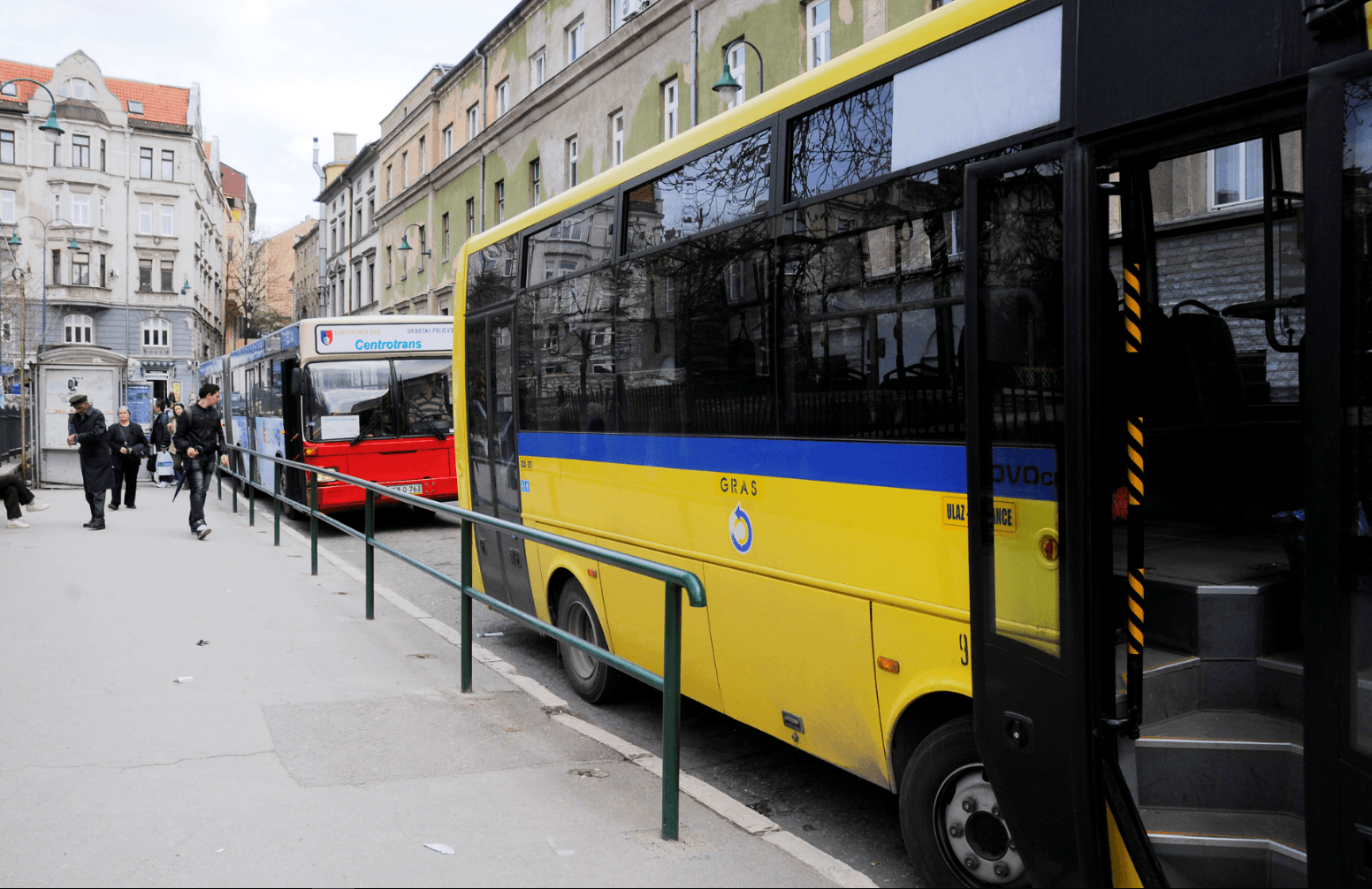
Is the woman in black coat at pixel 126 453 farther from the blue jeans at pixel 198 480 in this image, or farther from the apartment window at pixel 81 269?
the apartment window at pixel 81 269

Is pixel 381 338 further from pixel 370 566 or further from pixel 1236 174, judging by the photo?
pixel 1236 174

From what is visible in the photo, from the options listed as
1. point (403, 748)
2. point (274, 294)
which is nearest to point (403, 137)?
point (403, 748)

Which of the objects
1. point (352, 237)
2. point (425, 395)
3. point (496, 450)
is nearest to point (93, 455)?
point (425, 395)

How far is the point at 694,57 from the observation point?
802 inches

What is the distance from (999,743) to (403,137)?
41111mm

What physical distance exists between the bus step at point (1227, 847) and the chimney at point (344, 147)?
6549 cm

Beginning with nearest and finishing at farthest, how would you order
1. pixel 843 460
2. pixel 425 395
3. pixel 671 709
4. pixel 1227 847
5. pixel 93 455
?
pixel 1227 847
pixel 671 709
pixel 843 460
pixel 93 455
pixel 425 395

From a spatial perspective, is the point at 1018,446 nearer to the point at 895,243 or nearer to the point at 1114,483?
Answer: the point at 1114,483

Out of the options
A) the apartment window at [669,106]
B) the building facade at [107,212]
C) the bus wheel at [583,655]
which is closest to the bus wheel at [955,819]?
the bus wheel at [583,655]

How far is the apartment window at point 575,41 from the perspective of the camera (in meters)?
26.1

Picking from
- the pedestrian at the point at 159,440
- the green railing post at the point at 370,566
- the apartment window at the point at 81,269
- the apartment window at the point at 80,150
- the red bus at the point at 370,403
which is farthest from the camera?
the apartment window at the point at 80,150

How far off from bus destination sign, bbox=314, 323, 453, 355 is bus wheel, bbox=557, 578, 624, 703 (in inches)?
354

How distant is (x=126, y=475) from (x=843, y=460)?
50.8ft

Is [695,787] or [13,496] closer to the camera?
[695,787]
